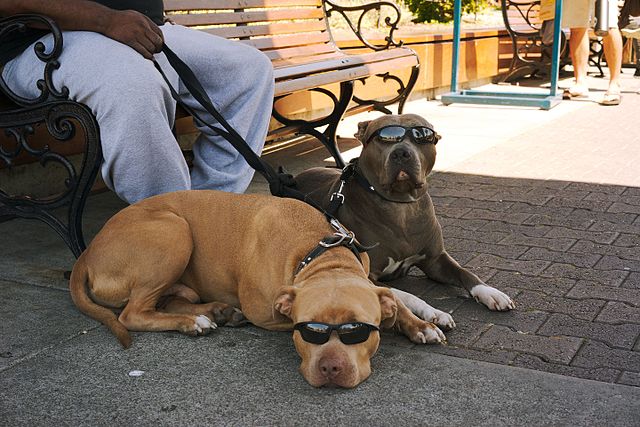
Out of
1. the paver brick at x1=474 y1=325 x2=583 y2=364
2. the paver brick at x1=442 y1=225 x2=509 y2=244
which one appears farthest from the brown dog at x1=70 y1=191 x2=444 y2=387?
the paver brick at x1=442 y1=225 x2=509 y2=244

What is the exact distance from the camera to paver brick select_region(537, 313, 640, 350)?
3.53 metres

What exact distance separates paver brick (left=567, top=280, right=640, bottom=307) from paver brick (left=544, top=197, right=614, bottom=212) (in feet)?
5.07

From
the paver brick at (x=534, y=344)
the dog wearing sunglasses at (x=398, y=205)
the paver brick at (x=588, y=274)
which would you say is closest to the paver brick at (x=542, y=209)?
the paver brick at (x=588, y=274)

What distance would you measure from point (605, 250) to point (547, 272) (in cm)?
55

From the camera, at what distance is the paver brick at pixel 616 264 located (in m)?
4.46

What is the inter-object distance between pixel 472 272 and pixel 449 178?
2199 millimetres

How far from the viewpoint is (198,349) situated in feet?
11.3

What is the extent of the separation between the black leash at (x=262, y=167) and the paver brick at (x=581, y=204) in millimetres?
2272

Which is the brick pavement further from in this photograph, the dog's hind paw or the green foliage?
the green foliage

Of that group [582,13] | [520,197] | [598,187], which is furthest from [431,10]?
[520,197]

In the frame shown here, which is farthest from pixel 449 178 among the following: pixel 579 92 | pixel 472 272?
pixel 579 92

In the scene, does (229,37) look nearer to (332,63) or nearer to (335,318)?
(332,63)

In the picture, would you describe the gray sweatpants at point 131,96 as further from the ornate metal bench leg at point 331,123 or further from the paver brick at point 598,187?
the paver brick at point 598,187

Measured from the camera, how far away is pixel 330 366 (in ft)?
9.71
